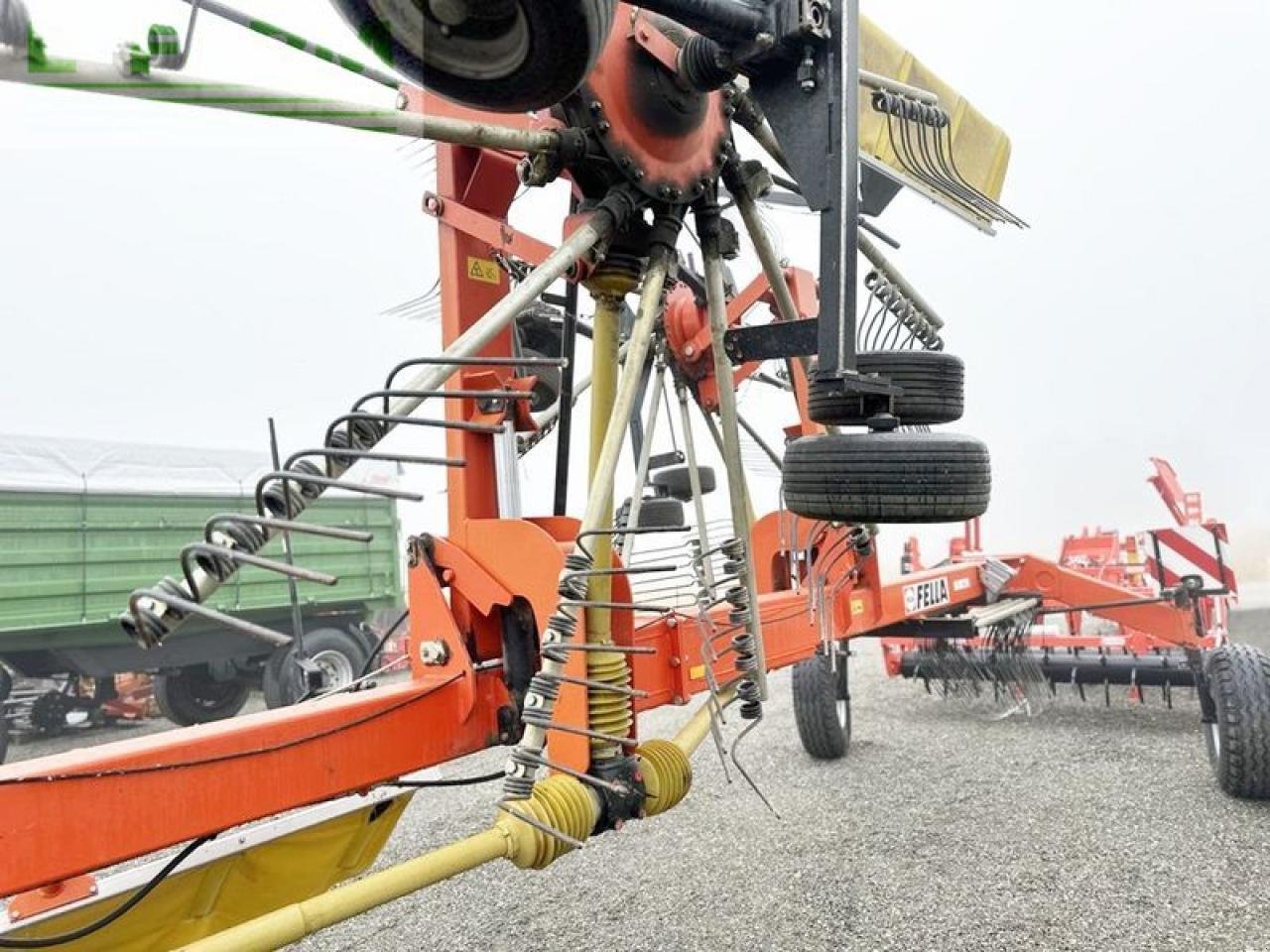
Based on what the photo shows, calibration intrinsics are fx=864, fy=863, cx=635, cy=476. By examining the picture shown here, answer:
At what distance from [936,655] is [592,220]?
200 inches

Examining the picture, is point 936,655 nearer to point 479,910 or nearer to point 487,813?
point 487,813

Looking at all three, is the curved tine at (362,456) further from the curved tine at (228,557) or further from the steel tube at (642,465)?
the steel tube at (642,465)

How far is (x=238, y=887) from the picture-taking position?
2.14 m

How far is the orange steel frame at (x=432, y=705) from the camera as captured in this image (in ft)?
4.48

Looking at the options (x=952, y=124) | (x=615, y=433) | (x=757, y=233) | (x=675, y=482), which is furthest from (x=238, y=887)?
(x=952, y=124)

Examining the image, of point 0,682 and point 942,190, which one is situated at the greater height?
point 942,190

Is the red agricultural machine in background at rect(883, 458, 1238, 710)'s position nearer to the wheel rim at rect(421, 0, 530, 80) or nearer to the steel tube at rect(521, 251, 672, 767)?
the steel tube at rect(521, 251, 672, 767)

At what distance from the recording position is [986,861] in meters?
3.40

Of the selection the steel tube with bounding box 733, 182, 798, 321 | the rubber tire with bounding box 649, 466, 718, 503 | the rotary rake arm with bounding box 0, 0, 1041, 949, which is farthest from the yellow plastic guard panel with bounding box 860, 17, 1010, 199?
the rubber tire with bounding box 649, 466, 718, 503

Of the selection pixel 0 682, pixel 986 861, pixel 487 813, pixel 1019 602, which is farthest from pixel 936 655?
pixel 0 682

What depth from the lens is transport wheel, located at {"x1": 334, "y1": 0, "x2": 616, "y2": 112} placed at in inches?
58.2

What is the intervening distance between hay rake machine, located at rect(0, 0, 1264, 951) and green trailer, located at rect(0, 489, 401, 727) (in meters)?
5.09

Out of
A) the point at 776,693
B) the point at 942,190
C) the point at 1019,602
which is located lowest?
the point at 776,693

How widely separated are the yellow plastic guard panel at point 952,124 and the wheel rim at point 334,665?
7.10 meters
